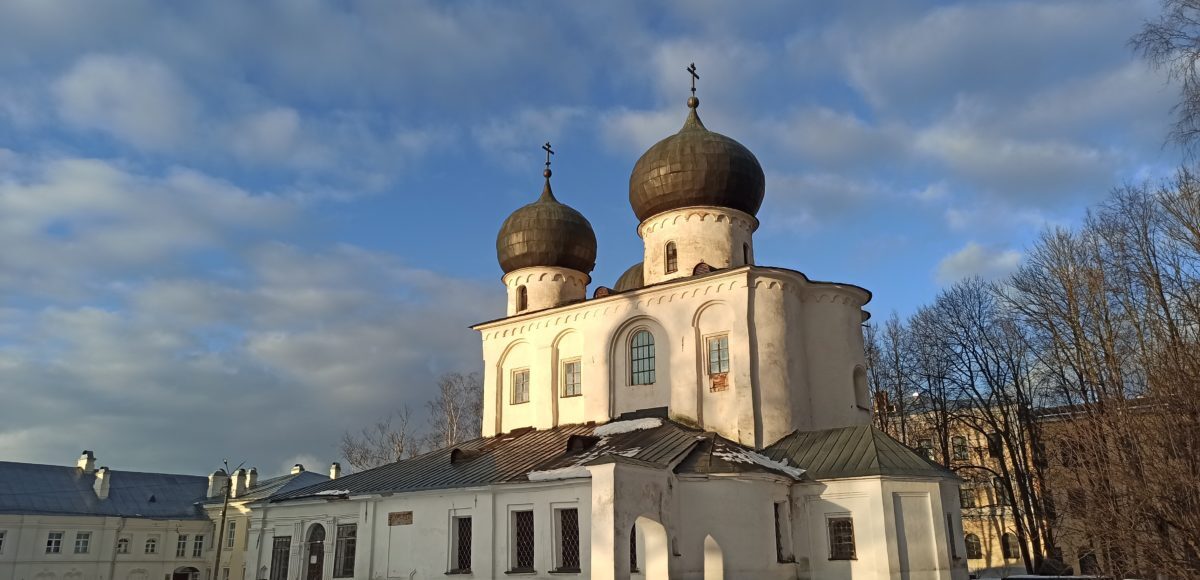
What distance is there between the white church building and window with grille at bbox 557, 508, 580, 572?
36mm

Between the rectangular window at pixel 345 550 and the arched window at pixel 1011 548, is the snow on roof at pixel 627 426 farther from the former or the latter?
the arched window at pixel 1011 548

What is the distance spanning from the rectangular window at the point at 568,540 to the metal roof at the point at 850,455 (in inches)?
171

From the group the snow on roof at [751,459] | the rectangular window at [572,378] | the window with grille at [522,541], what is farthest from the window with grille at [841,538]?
the rectangular window at [572,378]

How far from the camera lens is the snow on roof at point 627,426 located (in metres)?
18.2

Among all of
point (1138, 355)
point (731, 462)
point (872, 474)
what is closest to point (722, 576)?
point (731, 462)

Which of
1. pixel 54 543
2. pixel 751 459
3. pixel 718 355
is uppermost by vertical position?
pixel 718 355

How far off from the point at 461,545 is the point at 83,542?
2711cm

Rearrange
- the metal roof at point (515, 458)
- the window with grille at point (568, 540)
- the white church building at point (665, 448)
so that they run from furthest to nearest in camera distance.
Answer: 1. the metal roof at point (515, 458)
2. the window with grille at point (568, 540)
3. the white church building at point (665, 448)

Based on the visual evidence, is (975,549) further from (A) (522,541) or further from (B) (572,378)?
(A) (522,541)

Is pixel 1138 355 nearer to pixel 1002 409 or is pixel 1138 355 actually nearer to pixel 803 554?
pixel 803 554

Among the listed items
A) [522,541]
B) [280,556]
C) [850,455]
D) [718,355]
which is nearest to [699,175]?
[718,355]

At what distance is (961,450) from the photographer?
95.8 feet

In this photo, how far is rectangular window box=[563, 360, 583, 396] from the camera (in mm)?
21594

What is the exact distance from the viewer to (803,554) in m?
16.1
